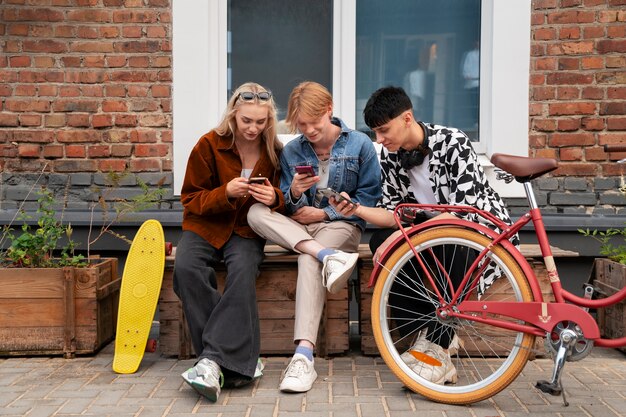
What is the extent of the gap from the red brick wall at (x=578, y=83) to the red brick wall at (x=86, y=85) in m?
2.48

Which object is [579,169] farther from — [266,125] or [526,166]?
[266,125]

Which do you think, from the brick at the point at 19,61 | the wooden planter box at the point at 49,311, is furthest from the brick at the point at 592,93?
the brick at the point at 19,61

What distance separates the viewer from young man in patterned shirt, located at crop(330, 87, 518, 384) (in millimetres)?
3568

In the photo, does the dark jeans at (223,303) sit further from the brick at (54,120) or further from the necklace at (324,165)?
the brick at (54,120)

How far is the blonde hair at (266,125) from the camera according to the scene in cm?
391

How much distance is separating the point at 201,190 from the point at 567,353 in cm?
193

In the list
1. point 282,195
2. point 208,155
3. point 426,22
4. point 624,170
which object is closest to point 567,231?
point 624,170

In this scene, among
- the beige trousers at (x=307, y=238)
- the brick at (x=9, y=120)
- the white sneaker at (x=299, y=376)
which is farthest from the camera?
Result: the brick at (x=9, y=120)

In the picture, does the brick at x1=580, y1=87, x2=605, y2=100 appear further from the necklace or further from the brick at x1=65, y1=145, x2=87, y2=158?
the brick at x1=65, y1=145, x2=87, y2=158

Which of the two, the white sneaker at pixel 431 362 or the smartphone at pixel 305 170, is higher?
the smartphone at pixel 305 170

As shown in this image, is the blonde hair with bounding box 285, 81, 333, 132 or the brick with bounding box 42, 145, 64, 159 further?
the brick with bounding box 42, 145, 64, 159

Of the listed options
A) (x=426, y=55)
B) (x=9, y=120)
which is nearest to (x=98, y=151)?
(x=9, y=120)

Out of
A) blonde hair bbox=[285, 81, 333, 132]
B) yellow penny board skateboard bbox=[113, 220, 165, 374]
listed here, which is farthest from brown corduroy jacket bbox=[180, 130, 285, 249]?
blonde hair bbox=[285, 81, 333, 132]

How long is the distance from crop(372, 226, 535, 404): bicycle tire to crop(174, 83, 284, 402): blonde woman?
638 millimetres
